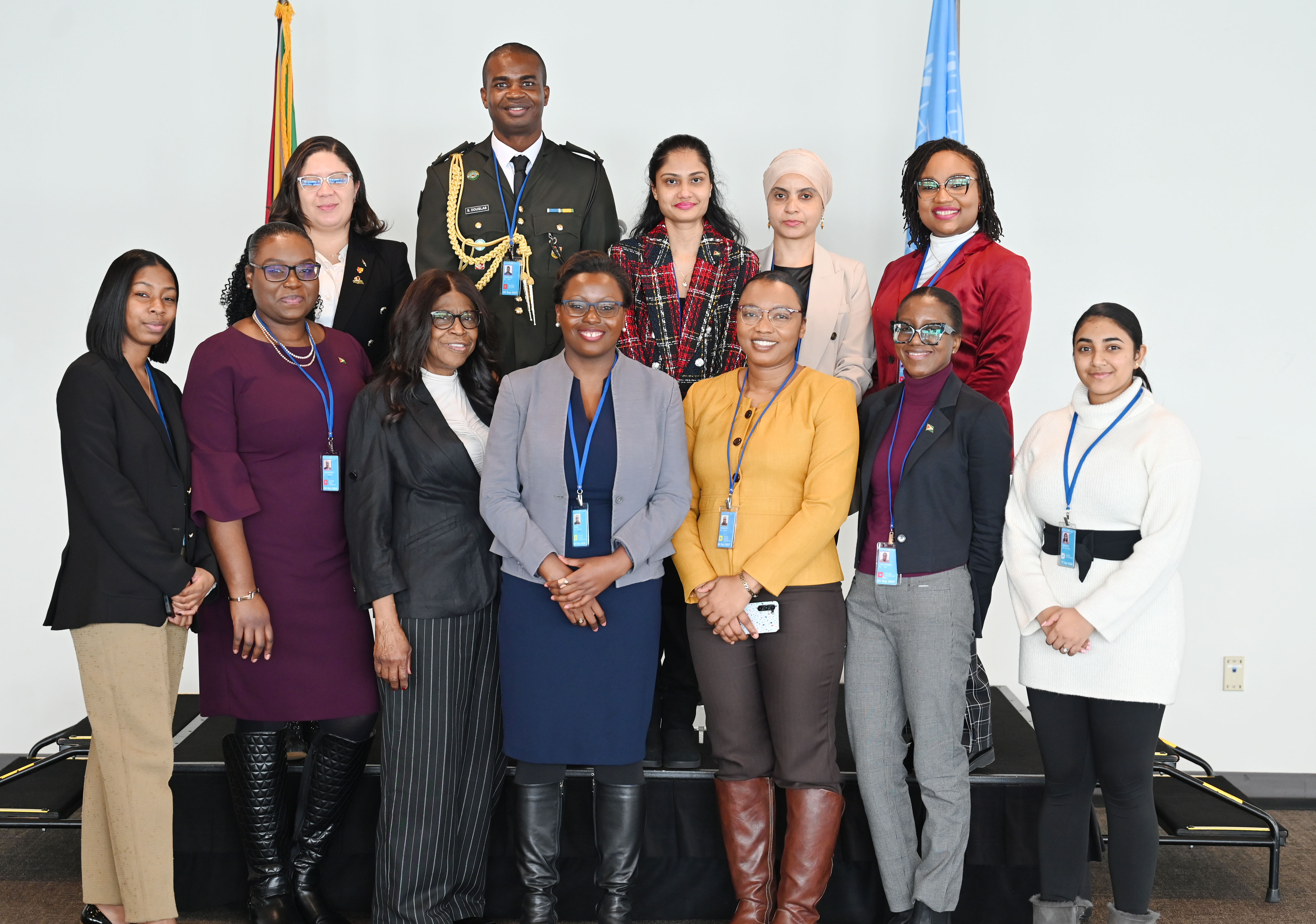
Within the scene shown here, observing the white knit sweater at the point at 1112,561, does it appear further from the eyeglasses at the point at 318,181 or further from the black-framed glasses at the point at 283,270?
the eyeglasses at the point at 318,181

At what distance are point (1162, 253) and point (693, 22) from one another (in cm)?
234

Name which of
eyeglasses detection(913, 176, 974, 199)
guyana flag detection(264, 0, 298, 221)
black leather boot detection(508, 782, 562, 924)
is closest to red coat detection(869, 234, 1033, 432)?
eyeglasses detection(913, 176, 974, 199)


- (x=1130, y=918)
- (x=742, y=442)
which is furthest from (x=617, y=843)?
(x=1130, y=918)

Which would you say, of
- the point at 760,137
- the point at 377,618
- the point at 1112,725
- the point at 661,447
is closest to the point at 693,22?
the point at 760,137

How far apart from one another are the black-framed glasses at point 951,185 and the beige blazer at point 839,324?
297 mm

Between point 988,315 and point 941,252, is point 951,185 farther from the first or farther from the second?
point 988,315

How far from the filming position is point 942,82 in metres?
4.16

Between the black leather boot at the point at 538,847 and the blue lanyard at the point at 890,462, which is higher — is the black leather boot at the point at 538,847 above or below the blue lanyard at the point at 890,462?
below

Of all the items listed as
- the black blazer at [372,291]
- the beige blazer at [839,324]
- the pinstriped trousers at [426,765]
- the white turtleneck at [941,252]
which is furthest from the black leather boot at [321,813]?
the white turtleneck at [941,252]

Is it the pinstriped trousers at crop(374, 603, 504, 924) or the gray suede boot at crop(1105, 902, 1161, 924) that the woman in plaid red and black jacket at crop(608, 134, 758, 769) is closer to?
the pinstriped trousers at crop(374, 603, 504, 924)

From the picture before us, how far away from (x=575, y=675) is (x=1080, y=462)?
144 centimetres

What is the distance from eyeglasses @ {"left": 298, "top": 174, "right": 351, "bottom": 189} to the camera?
3055mm

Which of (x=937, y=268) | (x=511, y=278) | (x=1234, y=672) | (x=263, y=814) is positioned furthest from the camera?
(x=1234, y=672)

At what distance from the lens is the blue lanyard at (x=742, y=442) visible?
268 centimetres
